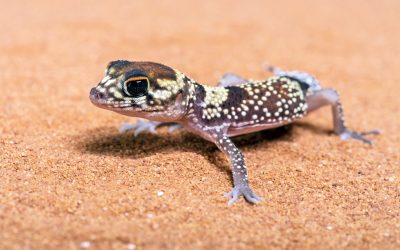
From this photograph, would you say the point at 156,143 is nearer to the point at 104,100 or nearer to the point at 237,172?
the point at 104,100

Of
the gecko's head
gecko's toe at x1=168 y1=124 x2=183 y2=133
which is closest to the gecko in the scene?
the gecko's head

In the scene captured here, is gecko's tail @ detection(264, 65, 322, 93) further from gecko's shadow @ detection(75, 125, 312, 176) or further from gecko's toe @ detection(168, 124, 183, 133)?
gecko's toe @ detection(168, 124, 183, 133)

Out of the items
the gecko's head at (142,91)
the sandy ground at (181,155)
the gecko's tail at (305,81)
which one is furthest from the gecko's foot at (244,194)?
the gecko's tail at (305,81)

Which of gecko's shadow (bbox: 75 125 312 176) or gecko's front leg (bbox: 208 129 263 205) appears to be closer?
gecko's front leg (bbox: 208 129 263 205)

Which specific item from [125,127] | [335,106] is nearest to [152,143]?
[125,127]

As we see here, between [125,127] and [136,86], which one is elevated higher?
[136,86]

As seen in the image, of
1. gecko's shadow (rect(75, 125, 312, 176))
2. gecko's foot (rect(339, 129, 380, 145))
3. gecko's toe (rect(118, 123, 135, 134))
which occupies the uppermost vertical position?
gecko's toe (rect(118, 123, 135, 134))

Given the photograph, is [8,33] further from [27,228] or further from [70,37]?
[27,228]

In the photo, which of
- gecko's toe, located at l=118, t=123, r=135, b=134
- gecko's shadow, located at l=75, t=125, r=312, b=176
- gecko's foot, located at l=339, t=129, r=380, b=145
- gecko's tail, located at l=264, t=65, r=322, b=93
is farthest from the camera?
gecko's foot, located at l=339, t=129, r=380, b=145

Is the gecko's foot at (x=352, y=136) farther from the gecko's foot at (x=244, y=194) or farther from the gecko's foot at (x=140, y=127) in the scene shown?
the gecko's foot at (x=140, y=127)
